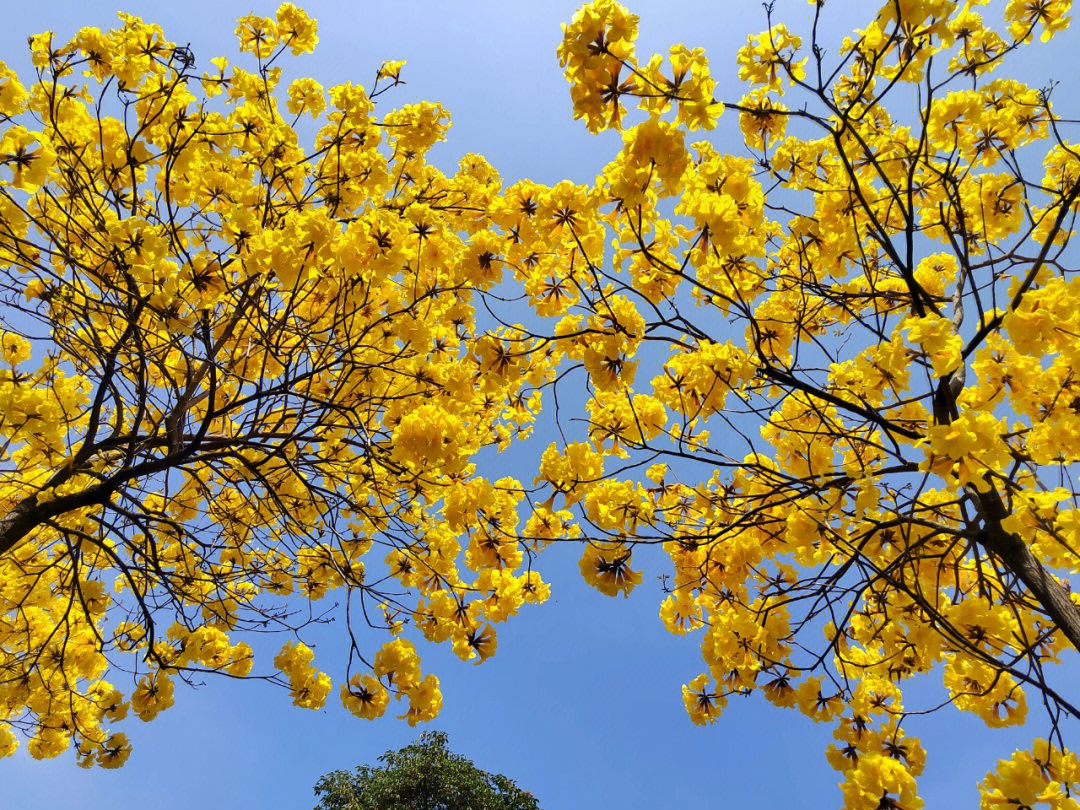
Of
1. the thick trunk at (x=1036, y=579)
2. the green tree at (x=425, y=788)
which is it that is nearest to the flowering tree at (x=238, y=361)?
the thick trunk at (x=1036, y=579)

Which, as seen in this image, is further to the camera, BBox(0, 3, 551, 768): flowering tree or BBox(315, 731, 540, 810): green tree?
BBox(315, 731, 540, 810): green tree

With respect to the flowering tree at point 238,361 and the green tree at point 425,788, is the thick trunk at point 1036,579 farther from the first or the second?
the green tree at point 425,788

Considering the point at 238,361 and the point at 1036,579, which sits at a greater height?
the point at 238,361

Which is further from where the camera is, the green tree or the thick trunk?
the green tree

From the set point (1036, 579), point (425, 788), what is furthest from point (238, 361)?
point (425, 788)

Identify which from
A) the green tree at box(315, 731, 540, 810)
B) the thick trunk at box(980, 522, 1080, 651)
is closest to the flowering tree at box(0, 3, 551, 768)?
the thick trunk at box(980, 522, 1080, 651)

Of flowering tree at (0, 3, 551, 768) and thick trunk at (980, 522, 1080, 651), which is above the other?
flowering tree at (0, 3, 551, 768)

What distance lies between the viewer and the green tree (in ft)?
35.7

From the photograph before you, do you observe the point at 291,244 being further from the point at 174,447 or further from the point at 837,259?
the point at 837,259

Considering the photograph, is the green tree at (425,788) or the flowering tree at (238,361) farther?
the green tree at (425,788)

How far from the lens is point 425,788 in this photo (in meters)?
11.0

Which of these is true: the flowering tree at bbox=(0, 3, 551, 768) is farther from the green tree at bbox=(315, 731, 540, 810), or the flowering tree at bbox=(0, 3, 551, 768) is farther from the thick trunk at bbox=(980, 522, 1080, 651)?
the green tree at bbox=(315, 731, 540, 810)

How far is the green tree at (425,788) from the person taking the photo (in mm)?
10891

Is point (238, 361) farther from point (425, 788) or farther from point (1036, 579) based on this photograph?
point (425, 788)
